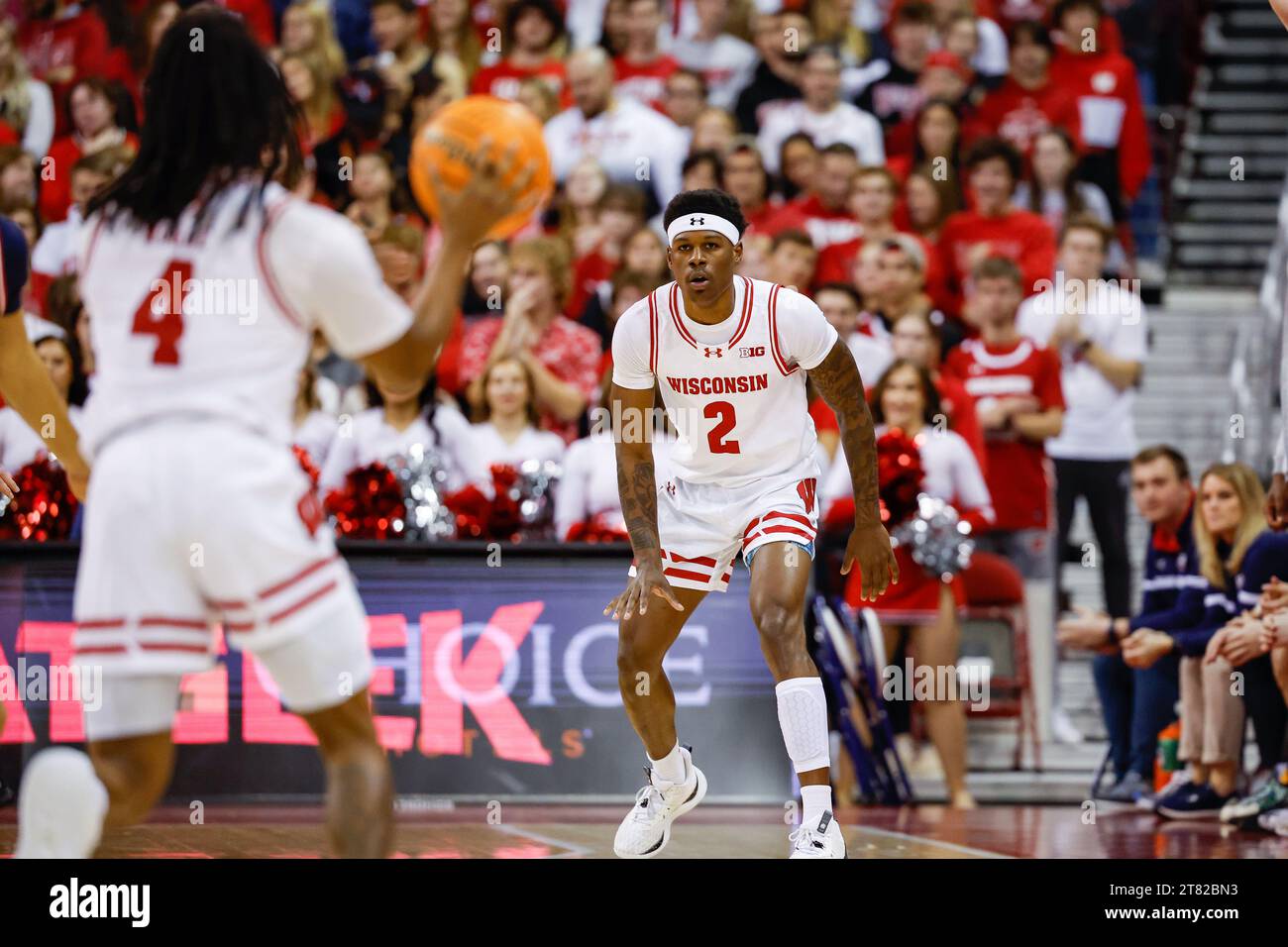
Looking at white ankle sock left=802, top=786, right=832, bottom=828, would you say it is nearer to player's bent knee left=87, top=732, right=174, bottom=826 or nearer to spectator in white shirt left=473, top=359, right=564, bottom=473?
player's bent knee left=87, top=732, right=174, bottom=826

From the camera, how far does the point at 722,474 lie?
6.52 metres

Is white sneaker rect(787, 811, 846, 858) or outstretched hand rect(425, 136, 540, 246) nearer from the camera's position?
outstretched hand rect(425, 136, 540, 246)

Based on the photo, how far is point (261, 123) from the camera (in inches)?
173

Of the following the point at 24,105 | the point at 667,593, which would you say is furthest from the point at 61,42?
the point at 667,593

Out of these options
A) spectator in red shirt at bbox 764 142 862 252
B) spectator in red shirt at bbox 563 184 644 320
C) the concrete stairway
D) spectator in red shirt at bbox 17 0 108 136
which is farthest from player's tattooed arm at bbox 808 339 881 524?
spectator in red shirt at bbox 17 0 108 136

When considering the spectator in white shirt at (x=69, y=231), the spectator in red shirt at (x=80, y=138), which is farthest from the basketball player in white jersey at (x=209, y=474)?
the spectator in red shirt at (x=80, y=138)

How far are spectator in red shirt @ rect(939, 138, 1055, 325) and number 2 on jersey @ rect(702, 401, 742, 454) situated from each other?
15.9ft

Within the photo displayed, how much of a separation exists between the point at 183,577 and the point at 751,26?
9.71 meters

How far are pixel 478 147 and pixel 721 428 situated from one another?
2.14 metres

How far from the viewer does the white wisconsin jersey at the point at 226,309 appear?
4.15 meters

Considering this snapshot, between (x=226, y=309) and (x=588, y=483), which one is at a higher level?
(x=226, y=309)

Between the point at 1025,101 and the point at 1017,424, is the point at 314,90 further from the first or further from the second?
the point at 1017,424

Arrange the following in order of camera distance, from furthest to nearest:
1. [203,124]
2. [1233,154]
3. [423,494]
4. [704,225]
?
1. [1233,154]
2. [423,494]
3. [704,225]
4. [203,124]

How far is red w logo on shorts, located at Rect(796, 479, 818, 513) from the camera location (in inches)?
251
